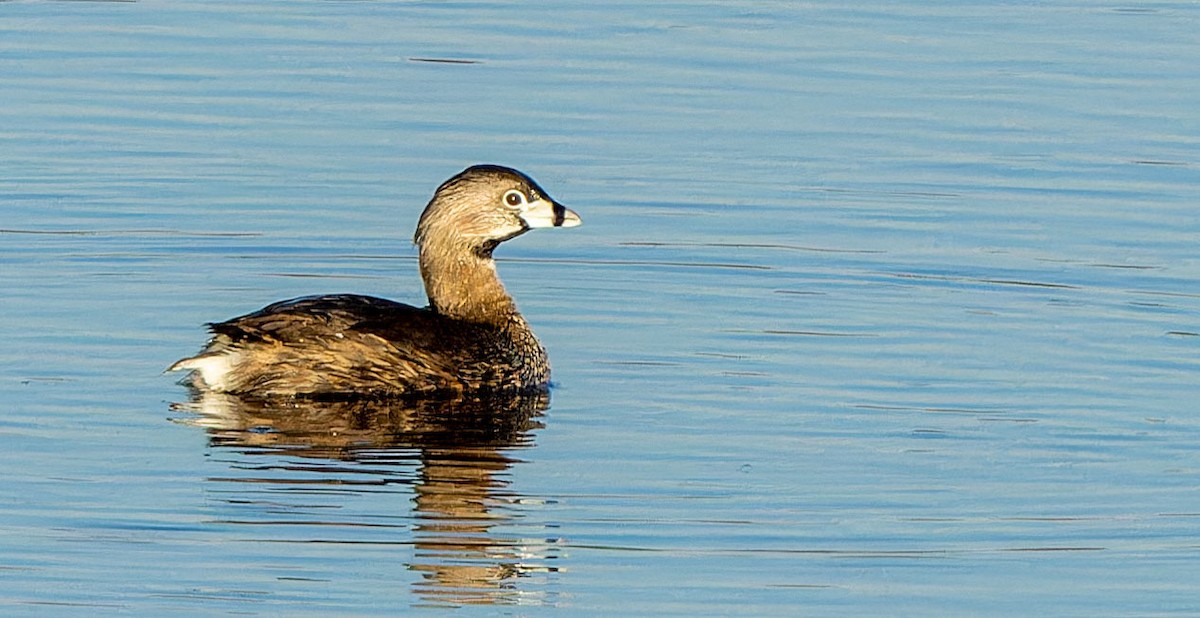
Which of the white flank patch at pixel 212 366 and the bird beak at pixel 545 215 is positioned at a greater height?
the bird beak at pixel 545 215

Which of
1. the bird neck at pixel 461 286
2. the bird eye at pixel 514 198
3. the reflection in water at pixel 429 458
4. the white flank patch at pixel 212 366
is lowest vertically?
the reflection in water at pixel 429 458

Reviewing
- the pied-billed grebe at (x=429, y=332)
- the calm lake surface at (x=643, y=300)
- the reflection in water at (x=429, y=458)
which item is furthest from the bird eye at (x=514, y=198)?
the reflection in water at (x=429, y=458)

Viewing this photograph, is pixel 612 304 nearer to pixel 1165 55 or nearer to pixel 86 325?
pixel 86 325

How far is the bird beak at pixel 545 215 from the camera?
12.1m

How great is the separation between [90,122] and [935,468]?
7.44 metres

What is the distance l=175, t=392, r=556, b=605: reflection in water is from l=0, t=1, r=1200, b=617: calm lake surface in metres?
0.03

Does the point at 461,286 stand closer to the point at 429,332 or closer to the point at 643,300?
the point at 429,332

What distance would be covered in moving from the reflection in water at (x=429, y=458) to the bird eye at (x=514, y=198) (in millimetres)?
1007

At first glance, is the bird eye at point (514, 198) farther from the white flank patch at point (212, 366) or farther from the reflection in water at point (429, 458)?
the white flank patch at point (212, 366)

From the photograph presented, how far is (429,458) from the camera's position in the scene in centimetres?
1016

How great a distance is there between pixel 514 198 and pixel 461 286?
45cm

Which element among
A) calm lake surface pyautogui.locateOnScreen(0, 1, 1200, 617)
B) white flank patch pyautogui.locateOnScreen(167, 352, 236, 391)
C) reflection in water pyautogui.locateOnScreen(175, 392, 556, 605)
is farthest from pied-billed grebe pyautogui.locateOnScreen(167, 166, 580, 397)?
calm lake surface pyautogui.locateOnScreen(0, 1, 1200, 617)

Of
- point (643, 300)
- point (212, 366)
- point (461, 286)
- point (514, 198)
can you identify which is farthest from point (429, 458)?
point (643, 300)

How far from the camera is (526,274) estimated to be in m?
13.6
